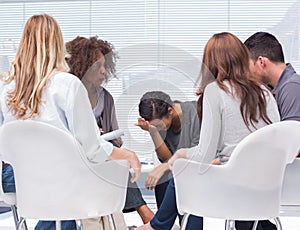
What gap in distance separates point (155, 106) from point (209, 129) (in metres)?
0.76

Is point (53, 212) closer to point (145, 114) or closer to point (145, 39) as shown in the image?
point (145, 114)

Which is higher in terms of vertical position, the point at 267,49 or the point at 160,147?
the point at 267,49

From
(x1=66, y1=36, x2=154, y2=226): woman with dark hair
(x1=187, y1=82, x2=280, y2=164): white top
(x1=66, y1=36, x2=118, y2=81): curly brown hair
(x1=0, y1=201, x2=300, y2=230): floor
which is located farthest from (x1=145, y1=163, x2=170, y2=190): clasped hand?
(x1=0, y1=201, x2=300, y2=230): floor

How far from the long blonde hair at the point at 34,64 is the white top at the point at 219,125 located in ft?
1.89

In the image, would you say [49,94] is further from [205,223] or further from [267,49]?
[205,223]

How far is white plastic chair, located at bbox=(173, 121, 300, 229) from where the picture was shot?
1.94 m

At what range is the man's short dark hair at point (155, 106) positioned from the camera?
2779 mm

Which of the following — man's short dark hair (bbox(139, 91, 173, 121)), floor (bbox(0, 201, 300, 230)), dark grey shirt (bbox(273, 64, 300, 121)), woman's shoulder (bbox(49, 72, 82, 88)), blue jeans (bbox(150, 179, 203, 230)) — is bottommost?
floor (bbox(0, 201, 300, 230))

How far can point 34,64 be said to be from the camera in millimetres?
2148

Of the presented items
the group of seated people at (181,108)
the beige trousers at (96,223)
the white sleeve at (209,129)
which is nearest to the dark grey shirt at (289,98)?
the group of seated people at (181,108)

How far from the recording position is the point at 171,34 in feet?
17.4

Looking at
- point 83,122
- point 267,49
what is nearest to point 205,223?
point 267,49

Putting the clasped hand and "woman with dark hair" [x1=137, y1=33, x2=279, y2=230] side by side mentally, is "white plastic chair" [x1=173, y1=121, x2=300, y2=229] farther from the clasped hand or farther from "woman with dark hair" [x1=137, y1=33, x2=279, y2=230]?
the clasped hand

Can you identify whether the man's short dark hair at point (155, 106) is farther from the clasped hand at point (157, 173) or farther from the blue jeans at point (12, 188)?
the blue jeans at point (12, 188)
